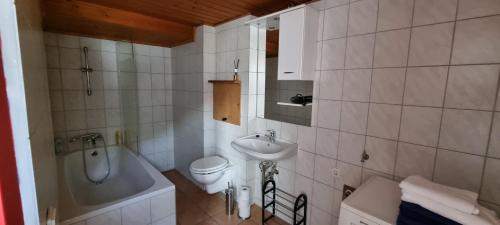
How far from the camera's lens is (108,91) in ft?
8.97

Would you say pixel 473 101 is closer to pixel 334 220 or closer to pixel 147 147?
pixel 334 220

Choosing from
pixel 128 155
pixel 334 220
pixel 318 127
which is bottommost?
pixel 334 220

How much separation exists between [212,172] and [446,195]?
187cm

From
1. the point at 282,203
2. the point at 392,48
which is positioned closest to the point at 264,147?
the point at 282,203

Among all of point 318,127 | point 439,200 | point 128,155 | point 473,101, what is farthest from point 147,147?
point 473,101

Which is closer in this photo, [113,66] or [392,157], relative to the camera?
[392,157]

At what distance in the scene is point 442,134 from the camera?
122 centimetres

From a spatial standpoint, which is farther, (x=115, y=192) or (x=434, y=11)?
(x=115, y=192)

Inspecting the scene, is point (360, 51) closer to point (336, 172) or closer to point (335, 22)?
point (335, 22)

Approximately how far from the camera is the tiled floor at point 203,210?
214cm

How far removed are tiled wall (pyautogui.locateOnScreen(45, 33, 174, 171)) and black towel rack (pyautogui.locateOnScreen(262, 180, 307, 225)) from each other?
6.13 ft

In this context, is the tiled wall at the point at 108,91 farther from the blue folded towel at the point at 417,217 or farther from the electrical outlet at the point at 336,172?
the blue folded towel at the point at 417,217

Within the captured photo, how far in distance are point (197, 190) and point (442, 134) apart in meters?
2.50

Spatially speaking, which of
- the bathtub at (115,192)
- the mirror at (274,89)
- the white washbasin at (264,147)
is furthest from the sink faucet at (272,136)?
the bathtub at (115,192)
